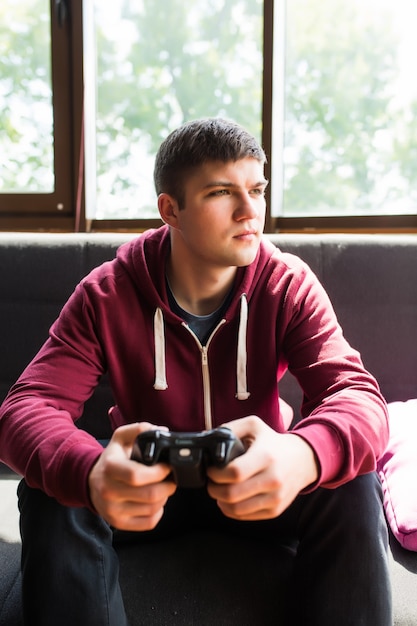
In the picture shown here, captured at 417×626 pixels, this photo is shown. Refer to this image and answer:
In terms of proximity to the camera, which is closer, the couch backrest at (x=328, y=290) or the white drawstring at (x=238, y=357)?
the white drawstring at (x=238, y=357)

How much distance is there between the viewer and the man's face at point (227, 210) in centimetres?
120

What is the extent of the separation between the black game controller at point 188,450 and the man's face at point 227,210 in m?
0.52

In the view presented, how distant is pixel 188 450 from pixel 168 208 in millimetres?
677

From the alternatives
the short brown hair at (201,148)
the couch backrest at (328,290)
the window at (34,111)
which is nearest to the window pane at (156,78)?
the window at (34,111)

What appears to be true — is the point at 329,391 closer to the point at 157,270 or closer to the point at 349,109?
the point at 157,270

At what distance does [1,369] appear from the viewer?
64.0 inches

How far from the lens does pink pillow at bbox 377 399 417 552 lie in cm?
113

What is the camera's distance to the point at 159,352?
1.23 meters

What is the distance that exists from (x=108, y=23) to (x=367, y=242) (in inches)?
52.7

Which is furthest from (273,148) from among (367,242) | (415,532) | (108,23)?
(415,532)

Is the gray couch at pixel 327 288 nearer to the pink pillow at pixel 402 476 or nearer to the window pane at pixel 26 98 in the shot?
the pink pillow at pixel 402 476

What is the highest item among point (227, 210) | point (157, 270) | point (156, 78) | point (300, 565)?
point (156, 78)

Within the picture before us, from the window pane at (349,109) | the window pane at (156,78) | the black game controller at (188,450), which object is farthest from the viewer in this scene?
the window pane at (156,78)

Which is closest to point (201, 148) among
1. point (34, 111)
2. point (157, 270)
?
point (157, 270)
